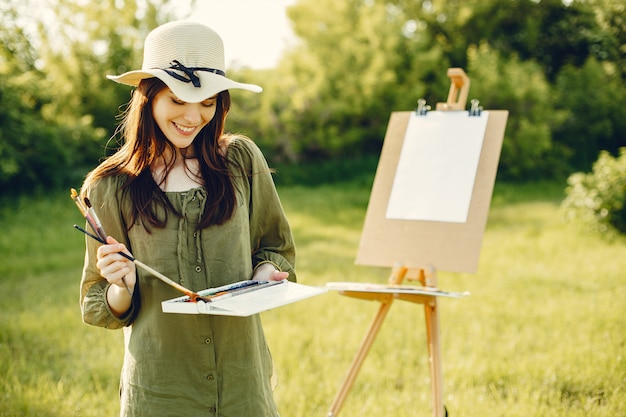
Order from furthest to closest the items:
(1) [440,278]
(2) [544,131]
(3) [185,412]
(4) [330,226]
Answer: (2) [544,131] → (4) [330,226] → (1) [440,278] → (3) [185,412]

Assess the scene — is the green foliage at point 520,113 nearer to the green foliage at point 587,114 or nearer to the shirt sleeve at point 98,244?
the green foliage at point 587,114

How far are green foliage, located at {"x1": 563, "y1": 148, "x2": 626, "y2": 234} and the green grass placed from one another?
0.25 meters

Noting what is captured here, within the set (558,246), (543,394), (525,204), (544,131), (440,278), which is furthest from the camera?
(544,131)

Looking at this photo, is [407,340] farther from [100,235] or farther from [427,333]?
[100,235]

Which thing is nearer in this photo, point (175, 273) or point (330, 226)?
point (175, 273)

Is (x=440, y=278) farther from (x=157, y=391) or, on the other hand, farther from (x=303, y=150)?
(x=303, y=150)

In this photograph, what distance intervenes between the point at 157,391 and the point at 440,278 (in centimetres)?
452

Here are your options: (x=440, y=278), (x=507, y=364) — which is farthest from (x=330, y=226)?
(x=507, y=364)

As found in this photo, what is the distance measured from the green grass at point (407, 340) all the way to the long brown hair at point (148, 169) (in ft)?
5.89

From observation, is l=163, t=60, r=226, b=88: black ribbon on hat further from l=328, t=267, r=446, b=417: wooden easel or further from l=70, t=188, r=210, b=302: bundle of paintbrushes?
l=328, t=267, r=446, b=417: wooden easel

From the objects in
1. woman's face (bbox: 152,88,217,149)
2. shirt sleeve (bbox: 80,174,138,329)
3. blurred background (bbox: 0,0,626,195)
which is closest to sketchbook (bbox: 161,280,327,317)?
shirt sleeve (bbox: 80,174,138,329)

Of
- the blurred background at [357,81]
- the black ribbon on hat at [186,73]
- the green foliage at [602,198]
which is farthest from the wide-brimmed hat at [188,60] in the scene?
the blurred background at [357,81]

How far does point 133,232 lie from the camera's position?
173 cm

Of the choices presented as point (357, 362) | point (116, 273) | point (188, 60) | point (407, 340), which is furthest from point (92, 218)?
point (407, 340)
